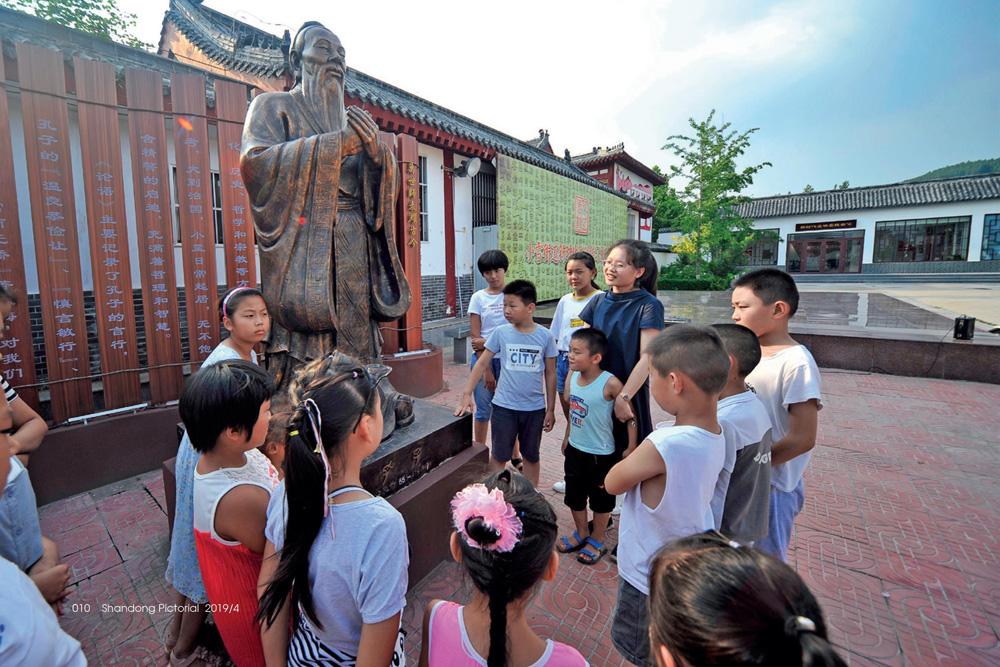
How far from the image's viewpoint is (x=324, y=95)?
2623 millimetres

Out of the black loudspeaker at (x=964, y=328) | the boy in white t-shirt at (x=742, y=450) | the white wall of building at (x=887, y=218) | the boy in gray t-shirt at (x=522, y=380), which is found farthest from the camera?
the white wall of building at (x=887, y=218)

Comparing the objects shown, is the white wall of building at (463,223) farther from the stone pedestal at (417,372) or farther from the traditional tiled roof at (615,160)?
the traditional tiled roof at (615,160)

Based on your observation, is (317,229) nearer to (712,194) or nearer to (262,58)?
(262,58)

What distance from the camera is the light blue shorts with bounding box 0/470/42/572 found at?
1686 mm

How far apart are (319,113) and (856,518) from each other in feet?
13.3

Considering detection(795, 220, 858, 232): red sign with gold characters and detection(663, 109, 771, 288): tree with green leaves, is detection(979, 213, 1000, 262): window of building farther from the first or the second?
detection(663, 109, 771, 288): tree with green leaves

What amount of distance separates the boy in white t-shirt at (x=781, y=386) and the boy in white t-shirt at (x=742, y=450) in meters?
0.18

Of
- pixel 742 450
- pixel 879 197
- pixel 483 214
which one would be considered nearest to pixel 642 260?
pixel 742 450

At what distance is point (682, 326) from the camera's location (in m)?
1.58

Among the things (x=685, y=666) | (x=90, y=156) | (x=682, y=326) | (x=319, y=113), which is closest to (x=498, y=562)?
(x=685, y=666)

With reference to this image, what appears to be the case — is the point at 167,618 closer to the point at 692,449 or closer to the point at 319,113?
the point at 692,449

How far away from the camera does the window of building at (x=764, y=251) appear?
28134 millimetres

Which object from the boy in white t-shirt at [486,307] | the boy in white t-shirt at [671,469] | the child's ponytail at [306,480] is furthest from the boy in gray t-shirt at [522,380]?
the child's ponytail at [306,480]

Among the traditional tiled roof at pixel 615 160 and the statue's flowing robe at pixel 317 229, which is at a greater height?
the traditional tiled roof at pixel 615 160
